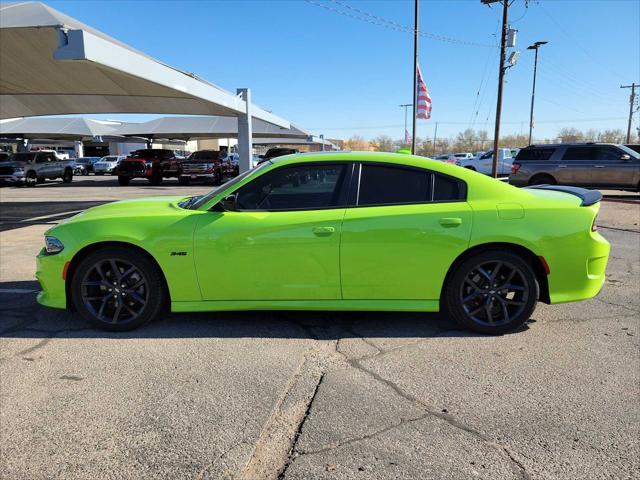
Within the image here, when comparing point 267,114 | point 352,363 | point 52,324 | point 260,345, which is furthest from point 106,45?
point 267,114

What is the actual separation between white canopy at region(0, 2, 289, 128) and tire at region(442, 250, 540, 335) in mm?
6829

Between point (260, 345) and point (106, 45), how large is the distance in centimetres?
678

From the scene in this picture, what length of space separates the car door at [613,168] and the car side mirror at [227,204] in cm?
1548

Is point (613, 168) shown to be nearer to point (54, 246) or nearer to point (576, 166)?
point (576, 166)

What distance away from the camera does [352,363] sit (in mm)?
3557

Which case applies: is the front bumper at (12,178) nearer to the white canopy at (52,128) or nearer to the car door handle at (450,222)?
the white canopy at (52,128)

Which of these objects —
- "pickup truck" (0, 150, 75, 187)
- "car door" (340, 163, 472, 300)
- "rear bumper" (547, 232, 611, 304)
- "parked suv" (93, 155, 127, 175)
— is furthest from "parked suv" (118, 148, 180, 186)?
"rear bumper" (547, 232, 611, 304)

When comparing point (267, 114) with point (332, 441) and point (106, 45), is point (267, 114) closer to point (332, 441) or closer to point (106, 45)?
point (106, 45)

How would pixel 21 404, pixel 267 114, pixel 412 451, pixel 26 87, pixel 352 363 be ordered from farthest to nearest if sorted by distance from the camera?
1. pixel 267 114
2. pixel 26 87
3. pixel 352 363
4. pixel 21 404
5. pixel 412 451

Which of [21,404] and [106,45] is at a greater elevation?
[106,45]

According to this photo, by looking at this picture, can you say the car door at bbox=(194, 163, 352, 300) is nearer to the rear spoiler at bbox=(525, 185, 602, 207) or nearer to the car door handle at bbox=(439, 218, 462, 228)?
the car door handle at bbox=(439, 218, 462, 228)

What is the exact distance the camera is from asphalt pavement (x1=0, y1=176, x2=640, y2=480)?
2445 mm

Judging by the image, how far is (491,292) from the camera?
4055 mm

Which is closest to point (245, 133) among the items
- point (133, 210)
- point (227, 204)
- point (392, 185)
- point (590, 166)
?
point (590, 166)
